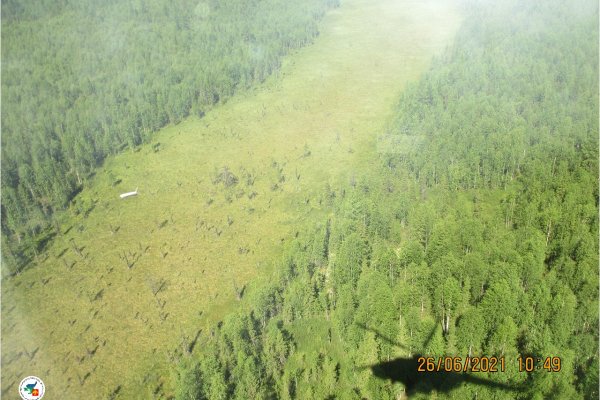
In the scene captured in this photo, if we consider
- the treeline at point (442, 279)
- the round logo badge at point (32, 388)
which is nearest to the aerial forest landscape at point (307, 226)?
the treeline at point (442, 279)

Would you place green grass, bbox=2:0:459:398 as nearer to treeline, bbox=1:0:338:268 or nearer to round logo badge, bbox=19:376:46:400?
round logo badge, bbox=19:376:46:400

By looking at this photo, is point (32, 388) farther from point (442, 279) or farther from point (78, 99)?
point (78, 99)

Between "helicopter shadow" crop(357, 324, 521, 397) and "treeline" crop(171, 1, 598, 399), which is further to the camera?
"treeline" crop(171, 1, 598, 399)

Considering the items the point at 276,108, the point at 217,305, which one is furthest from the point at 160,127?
the point at 217,305

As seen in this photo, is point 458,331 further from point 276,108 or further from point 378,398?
point 276,108
